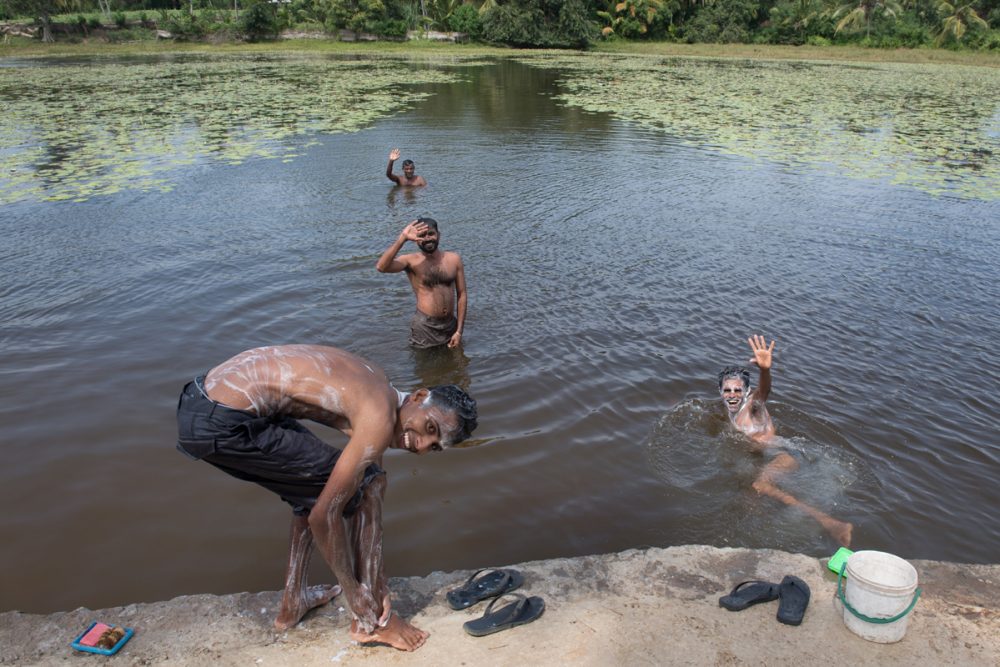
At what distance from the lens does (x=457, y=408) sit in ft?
9.28

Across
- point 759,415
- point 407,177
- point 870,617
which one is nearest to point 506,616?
point 870,617

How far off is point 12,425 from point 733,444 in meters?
5.64

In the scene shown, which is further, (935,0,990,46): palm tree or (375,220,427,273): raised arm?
(935,0,990,46): palm tree

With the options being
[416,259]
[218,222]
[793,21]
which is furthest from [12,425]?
[793,21]

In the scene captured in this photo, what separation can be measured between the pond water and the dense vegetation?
118 feet

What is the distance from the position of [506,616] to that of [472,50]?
160ft

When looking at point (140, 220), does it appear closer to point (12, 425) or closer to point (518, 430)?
point (12, 425)

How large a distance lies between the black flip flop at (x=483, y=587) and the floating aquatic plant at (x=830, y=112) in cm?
1213

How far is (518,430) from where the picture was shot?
5.41 meters

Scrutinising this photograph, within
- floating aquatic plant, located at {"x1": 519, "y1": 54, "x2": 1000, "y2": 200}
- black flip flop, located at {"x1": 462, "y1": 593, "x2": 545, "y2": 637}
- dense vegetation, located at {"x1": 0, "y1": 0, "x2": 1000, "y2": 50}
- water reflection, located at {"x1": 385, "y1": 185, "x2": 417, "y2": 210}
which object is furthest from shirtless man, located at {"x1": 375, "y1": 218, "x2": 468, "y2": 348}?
dense vegetation, located at {"x1": 0, "y1": 0, "x2": 1000, "y2": 50}

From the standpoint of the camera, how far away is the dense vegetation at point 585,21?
4709 centimetres

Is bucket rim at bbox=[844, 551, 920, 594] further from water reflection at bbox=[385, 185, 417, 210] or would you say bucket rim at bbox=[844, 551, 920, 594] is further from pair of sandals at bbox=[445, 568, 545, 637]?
water reflection at bbox=[385, 185, 417, 210]

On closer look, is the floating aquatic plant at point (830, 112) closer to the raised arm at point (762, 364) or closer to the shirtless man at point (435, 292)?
the raised arm at point (762, 364)

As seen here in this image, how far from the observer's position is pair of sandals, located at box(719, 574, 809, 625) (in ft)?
10.8
